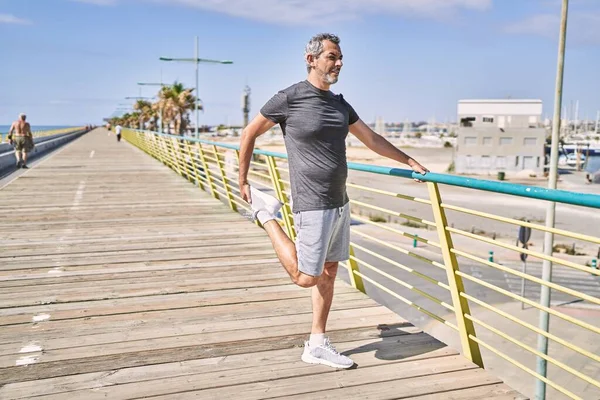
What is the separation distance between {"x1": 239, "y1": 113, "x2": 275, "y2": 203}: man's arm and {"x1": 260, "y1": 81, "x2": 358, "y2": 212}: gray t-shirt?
6 cm

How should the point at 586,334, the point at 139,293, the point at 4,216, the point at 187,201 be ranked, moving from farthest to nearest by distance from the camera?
the point at 586,334 < the point at 187,201 < the point at 4,216 < the point at 139,293

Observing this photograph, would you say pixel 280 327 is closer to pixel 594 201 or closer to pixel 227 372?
pixel 227 372

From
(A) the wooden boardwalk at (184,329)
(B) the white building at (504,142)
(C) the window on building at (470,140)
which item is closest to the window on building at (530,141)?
(B) the white building at (504,142)

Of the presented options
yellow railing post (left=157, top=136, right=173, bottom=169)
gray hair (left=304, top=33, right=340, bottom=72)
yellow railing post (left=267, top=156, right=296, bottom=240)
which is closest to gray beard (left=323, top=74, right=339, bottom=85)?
gray hair (left=304, top=33, right=340, bottom=72)

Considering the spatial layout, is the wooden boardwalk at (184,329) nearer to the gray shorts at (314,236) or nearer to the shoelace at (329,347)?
the shoelace at (329,347)

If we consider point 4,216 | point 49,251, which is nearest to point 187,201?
point 4,216

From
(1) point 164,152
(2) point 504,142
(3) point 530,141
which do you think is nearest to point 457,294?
(1) point 164,152

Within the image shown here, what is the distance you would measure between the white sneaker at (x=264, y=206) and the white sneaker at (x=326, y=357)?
2.66 ft

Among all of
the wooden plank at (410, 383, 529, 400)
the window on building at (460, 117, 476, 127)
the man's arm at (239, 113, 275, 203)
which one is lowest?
the wooden plank at (410, 383, 529, 400)

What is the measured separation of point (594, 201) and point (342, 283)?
307 centimetres

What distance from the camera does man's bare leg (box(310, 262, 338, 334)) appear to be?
3250mm

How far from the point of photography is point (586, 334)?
20.8 meters

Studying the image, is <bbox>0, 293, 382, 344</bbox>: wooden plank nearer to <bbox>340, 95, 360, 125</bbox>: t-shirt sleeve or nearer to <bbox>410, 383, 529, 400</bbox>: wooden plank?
<bbox>410, 383, 529, 400</bbox>: wooden plank

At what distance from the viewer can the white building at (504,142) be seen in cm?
7562
